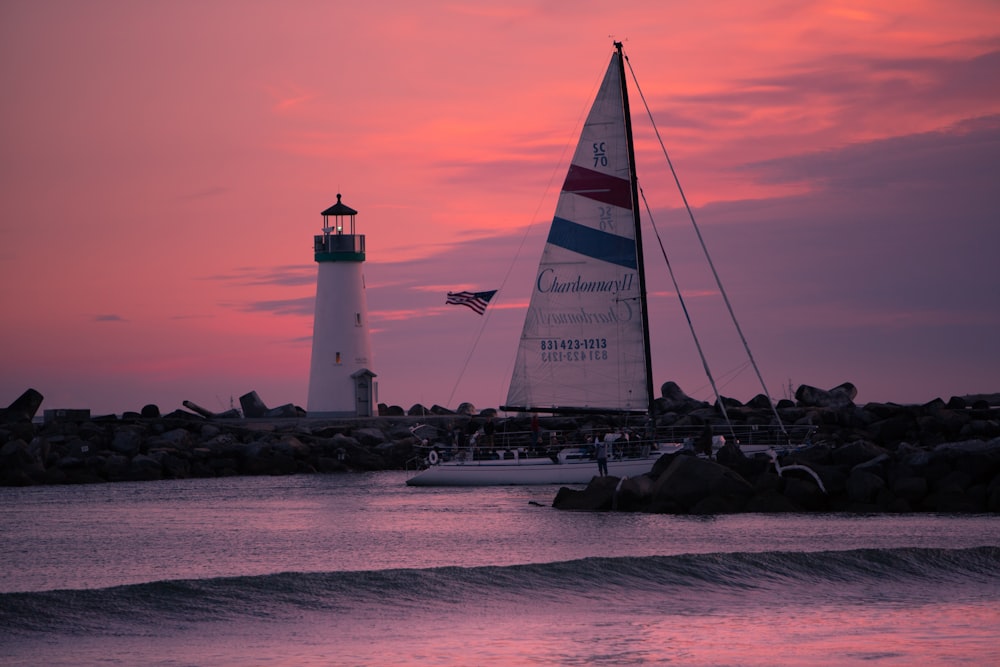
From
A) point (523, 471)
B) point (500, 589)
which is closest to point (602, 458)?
point (523, 471)

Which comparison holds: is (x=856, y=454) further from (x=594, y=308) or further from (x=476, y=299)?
(x=476, y=299)

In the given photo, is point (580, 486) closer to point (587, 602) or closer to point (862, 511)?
point (862, 511)

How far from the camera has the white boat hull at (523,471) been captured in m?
34.7

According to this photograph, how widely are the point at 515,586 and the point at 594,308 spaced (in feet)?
55.2

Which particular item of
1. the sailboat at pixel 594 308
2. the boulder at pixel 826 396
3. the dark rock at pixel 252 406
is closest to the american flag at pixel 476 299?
the sailboat at pixel 594 308

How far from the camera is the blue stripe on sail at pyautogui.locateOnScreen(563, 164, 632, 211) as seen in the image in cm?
3488

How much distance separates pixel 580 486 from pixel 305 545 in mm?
11381

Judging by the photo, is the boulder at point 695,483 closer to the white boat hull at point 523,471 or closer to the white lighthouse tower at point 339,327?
the white boat hull at point 523,471

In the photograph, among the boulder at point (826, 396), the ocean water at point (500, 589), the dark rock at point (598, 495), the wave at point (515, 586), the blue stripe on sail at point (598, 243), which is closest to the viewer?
the ocean water at point (500, 589)

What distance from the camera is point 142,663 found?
46.6 feet

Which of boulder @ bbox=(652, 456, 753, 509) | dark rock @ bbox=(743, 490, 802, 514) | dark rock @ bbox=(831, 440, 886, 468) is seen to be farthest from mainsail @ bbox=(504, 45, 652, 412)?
dark rock @ bbox=(743, 490, 802, 514)

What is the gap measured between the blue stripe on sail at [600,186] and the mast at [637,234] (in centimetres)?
21

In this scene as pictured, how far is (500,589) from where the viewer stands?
19.3 metres

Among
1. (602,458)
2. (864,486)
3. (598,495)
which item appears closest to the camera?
(864,486)
